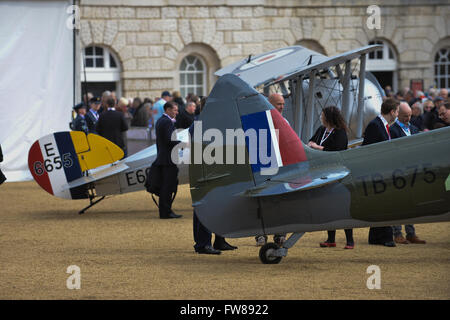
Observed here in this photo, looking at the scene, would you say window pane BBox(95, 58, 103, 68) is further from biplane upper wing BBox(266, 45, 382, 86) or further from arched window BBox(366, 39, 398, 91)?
biplane upper wing BBox(266, 45, 382, 86)

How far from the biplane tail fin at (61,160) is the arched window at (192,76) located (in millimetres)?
14914

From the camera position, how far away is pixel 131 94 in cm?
2606

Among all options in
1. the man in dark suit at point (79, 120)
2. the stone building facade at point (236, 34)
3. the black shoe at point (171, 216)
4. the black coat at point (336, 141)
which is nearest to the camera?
the black coat at point (336, 141)

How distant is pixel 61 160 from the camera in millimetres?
12344

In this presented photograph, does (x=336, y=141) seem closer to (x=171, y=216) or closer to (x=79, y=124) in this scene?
(x=171, y=216)

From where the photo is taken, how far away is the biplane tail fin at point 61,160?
40.5ft

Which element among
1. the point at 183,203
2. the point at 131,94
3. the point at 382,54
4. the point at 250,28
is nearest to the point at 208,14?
the point at 250,28

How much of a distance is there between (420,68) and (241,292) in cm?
2416

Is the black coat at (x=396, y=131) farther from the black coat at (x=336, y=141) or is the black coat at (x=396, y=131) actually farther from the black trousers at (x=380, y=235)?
the black trousers at (x=380, y=235)

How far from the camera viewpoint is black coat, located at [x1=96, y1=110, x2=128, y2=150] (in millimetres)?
15516

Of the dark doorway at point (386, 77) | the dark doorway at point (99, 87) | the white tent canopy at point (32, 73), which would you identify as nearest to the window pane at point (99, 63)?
the dark doorway at point (99, 87)

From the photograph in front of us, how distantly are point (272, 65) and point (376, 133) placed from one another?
15.1 ft

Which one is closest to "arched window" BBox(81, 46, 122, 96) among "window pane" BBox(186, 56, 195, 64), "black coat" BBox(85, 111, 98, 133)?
"window pane" BBox(186, 56, 195, 64)

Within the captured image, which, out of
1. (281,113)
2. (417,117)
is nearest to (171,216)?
(281,113)
